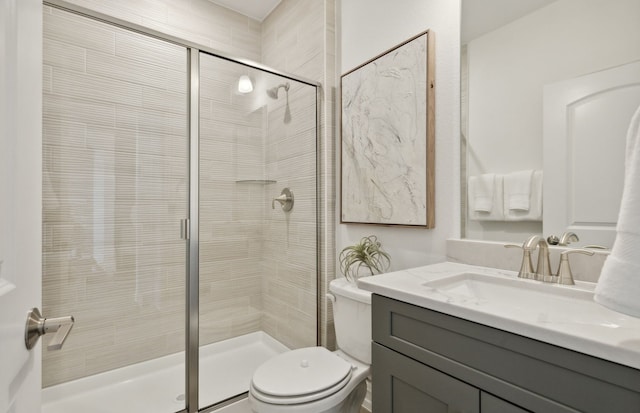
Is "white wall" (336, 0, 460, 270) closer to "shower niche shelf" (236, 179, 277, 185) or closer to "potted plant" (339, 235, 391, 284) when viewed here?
"potted plant" (339, 235, 391, 284)

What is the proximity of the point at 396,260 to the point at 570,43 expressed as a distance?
1.05 m

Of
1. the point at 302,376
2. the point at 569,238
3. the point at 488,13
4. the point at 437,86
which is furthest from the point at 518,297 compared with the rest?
the point at 488,13

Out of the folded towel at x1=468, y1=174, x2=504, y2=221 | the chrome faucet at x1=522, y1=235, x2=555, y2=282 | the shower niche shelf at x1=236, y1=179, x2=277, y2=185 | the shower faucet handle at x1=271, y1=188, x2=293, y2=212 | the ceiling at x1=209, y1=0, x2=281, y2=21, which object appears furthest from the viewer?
the ceiling at x1=209, y1=0, x2=281, y2=21

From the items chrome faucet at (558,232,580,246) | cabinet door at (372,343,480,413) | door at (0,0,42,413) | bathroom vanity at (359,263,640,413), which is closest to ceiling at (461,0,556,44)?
chrome faucet at (558,232,580,246)

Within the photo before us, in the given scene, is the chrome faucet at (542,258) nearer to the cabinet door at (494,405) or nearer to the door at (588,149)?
the door at (588,149)

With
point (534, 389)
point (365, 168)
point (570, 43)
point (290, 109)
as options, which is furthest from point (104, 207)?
point (570, 43)

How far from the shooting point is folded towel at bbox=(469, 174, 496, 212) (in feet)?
4.08

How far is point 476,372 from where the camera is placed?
2.45ft

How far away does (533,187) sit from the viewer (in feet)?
3.69

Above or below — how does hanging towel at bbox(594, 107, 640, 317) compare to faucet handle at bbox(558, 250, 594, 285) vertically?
above

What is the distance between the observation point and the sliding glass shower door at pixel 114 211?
57.8 inches

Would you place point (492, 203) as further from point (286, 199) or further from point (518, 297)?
point (286, 199)

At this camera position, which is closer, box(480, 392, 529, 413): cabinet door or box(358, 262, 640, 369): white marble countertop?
box(358, 262, 640, 369): white marble countertop

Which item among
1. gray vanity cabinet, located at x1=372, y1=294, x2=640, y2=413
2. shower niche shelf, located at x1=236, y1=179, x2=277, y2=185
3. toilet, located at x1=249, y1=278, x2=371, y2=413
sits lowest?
toilet, located at x1=249, y1=278, x2=371, y2=413
